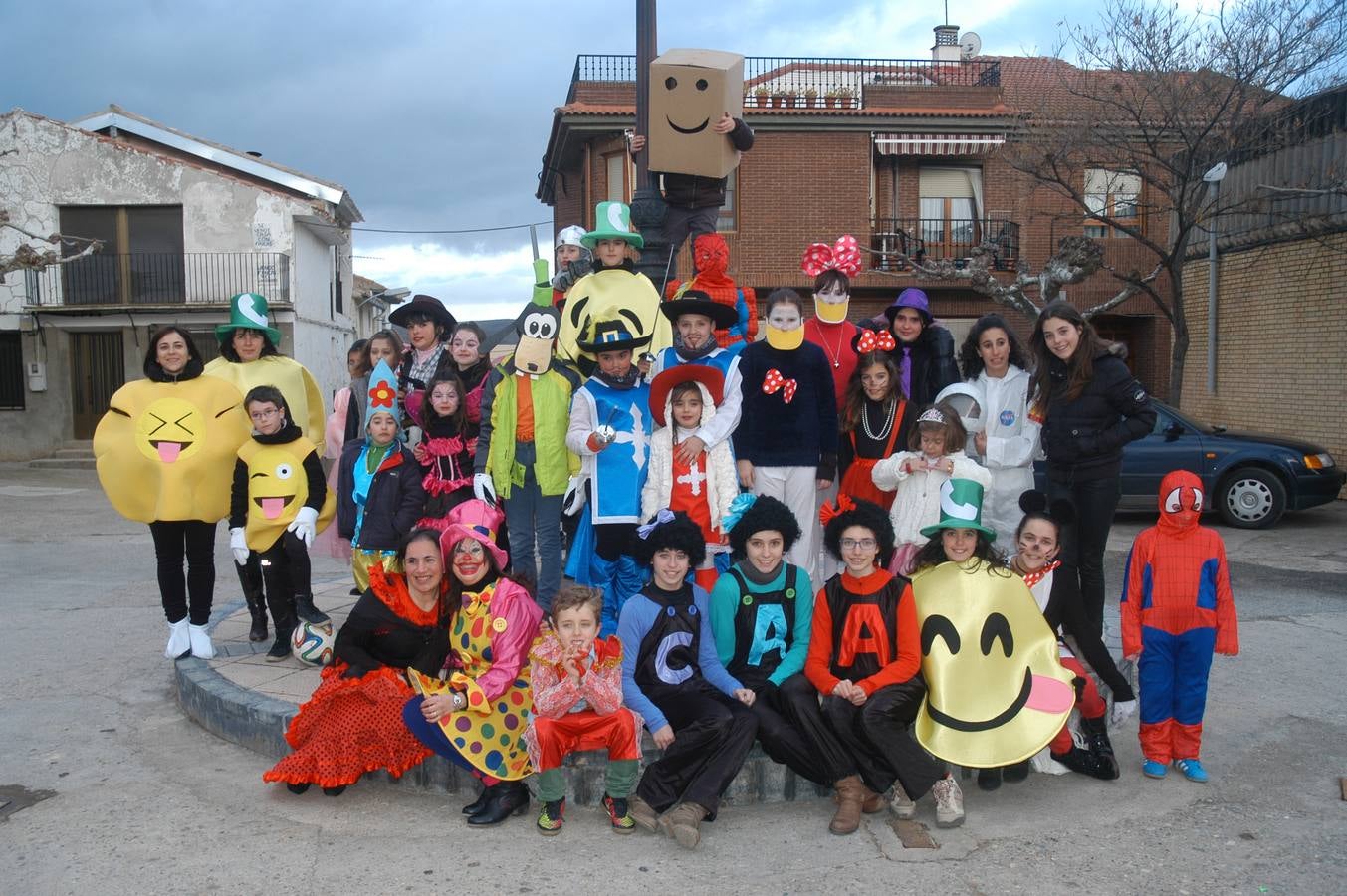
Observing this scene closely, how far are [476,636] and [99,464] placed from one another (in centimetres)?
292

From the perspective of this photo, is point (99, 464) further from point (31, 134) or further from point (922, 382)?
point (31, 134)

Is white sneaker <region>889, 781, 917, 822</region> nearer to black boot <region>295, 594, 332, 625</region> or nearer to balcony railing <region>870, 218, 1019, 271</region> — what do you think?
black boot <region>295, 594, 332, 625</region>

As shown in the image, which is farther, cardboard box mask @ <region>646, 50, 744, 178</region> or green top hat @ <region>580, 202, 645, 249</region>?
cardboard box mask @ <region>646, 50, 744, 178</region>

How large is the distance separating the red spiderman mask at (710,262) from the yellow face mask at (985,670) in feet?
7.26

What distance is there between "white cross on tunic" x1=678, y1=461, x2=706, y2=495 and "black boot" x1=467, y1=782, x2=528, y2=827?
1.66 meters

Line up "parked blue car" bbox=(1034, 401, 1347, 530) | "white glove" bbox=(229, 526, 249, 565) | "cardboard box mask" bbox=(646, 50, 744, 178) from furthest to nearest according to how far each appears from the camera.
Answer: "parked blue car" bbox=(1034, 401, 1347, 530) → "cardboard box mask" bbox=(646, 50, 744, 178) → "white glove" bbox=(229, 526, 249, 565)

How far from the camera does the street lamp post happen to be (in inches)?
248

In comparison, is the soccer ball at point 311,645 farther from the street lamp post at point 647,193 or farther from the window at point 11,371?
the window at point 11,371

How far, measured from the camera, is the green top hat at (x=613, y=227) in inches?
227

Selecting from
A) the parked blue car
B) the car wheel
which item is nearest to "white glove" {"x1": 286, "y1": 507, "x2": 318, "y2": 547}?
the parked blue car

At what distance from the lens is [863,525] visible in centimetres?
455

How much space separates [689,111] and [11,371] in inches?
913

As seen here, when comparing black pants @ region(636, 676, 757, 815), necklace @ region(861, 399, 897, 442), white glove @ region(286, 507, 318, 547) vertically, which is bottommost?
black pants @ region(636, 676, 757, 815)

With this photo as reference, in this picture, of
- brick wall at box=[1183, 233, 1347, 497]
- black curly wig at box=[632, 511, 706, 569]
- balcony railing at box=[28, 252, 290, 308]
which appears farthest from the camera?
balcony railing at box=[28, 252, 290, 308]
